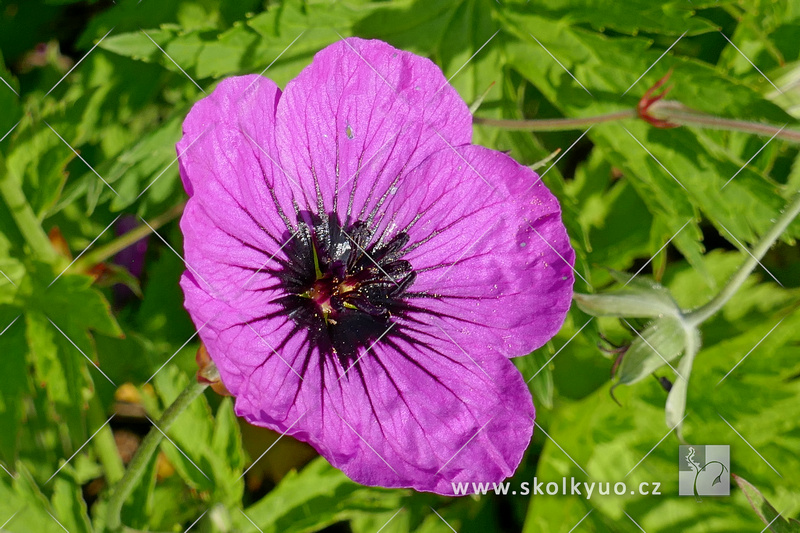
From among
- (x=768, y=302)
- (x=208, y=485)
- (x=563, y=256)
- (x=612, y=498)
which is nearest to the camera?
(x=563, y=256)

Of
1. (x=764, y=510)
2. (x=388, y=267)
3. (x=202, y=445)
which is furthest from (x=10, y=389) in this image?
(x=764, y=510)

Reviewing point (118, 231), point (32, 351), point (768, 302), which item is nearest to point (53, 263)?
point (32, 351)

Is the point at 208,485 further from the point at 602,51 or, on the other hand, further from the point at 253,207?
the point at 602,51

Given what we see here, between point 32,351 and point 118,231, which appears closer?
point 32,351

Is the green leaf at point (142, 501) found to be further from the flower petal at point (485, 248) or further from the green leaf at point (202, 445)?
the flower petal at point (485, 248)

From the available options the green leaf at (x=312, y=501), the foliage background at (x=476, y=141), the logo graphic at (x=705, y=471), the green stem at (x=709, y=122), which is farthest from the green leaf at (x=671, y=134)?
the green leaf at (x=312, y=501)

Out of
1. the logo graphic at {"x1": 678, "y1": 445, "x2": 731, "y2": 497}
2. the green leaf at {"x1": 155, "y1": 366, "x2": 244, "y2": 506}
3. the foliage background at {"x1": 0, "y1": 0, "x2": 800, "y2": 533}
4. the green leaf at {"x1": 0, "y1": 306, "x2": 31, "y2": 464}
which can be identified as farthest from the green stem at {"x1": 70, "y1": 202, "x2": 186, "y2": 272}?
the logo graphic at {"x1": 678, "y1": 445, "x2": 731, "y2": 497}
